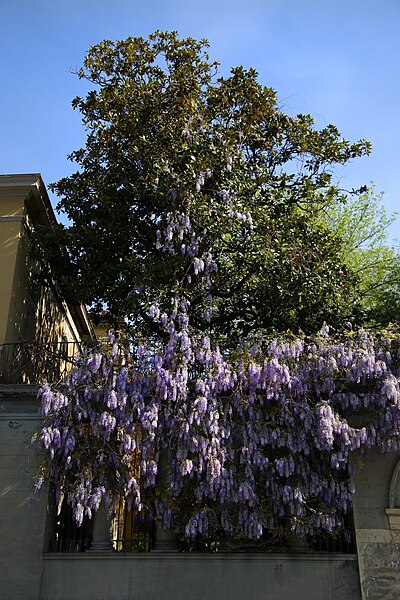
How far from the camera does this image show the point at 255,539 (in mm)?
12211

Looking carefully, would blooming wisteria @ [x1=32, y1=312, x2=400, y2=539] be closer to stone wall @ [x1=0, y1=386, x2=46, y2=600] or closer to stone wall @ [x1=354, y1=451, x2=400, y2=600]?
stone wall @ [x1=354, y1=451, x2=400, y2=600]

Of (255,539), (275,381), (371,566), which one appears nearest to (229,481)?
(255,539)

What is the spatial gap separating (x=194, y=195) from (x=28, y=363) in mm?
5607

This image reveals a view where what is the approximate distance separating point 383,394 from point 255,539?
12.4 ft

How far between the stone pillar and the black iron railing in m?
3.25

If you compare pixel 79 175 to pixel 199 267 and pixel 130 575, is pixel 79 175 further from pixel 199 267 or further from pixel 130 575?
pixel 130 575

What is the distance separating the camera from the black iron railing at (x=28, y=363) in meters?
14.3

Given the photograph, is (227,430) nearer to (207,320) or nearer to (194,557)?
(194,557)

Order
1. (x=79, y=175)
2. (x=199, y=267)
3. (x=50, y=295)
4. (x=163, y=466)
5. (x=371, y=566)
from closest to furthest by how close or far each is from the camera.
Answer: (x=371, y=566) → (x=163, y=466) → (x=199, y=267) → (x=79, y=175) → (x=50, y=295)

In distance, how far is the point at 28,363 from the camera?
14.4 metres

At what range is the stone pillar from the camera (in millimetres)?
12453

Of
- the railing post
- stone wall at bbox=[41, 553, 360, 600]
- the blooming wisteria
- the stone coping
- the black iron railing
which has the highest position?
the black iron railing

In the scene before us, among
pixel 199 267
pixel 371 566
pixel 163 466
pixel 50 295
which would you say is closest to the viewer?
pixel 371 566

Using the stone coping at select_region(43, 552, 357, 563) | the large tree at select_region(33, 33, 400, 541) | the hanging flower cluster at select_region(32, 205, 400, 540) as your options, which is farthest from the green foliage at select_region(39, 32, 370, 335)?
the stone coping at select_region(43, 552, 357, 563)
